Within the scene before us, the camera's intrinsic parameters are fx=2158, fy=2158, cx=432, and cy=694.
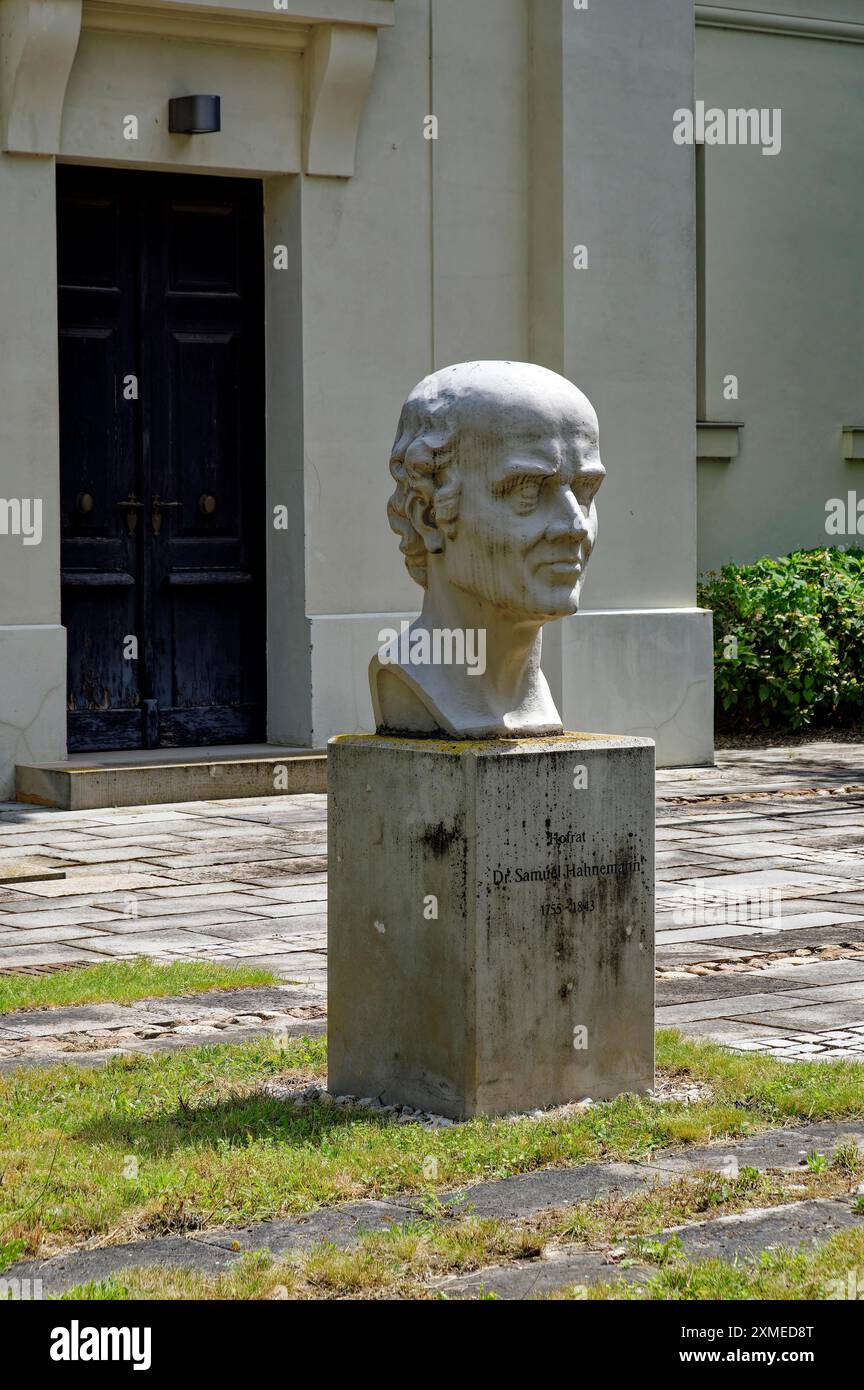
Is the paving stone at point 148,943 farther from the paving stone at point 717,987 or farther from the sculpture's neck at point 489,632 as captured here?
the sculpture's neck at point 489,632

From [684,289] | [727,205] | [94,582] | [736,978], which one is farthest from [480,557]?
[727,205]

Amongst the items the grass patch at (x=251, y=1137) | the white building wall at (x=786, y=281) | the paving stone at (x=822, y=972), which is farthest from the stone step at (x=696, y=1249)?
the white building wall at (x=786, y=281)

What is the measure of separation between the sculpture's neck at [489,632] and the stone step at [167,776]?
572 cm

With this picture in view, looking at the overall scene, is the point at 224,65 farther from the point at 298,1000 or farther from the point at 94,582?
the point at 298,1000

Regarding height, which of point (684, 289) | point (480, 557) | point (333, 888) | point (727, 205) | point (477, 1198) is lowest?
point (477, 1198)

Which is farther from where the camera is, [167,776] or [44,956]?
[167,776]

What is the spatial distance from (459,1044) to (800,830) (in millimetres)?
5671

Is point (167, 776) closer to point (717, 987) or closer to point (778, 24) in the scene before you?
A: point (717, 987)

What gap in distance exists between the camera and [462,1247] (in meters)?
4.28

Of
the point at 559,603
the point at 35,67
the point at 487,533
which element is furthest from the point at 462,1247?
the point at 35,67

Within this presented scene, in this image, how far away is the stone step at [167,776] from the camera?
11.2m

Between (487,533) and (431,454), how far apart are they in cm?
25

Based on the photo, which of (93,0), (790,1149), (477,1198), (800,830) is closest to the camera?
(477,1198)

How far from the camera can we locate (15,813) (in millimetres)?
10984
